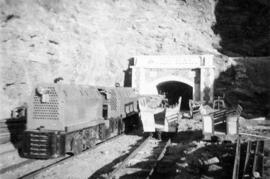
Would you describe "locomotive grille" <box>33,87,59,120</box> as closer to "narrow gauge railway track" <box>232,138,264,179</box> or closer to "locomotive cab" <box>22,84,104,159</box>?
"locomotive cab" <box>22,84,104,159</box>

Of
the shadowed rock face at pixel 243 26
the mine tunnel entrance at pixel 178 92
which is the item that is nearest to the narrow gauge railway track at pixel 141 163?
the mine tunnel entrance at pixel 178 92

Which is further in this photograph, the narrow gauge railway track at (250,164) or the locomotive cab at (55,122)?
the locomotive cab at (55,122)

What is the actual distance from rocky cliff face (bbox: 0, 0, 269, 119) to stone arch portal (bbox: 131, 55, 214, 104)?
2311mm

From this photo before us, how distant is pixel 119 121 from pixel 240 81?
16.0m

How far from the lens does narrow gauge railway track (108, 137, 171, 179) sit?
24.8 feet

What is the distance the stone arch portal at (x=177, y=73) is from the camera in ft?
83.5

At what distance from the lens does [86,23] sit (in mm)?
30578

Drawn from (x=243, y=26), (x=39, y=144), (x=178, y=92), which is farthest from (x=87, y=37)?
(x=243, y=26)

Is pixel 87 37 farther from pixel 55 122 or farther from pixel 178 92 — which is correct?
pixel 55 122

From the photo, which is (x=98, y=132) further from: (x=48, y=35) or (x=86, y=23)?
(x=86, y=23)

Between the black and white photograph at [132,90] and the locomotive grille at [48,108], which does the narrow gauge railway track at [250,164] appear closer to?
the black and white photograph at [132,90]

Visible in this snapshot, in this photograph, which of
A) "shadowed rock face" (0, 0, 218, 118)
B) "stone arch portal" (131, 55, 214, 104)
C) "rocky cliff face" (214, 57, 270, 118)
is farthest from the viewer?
"stone arch portal" (131, 55, 214, 104)

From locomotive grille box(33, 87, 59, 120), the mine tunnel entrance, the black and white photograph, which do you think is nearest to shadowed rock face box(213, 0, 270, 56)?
the black and white photograph

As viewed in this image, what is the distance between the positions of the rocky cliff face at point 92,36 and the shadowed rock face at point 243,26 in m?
0.19
